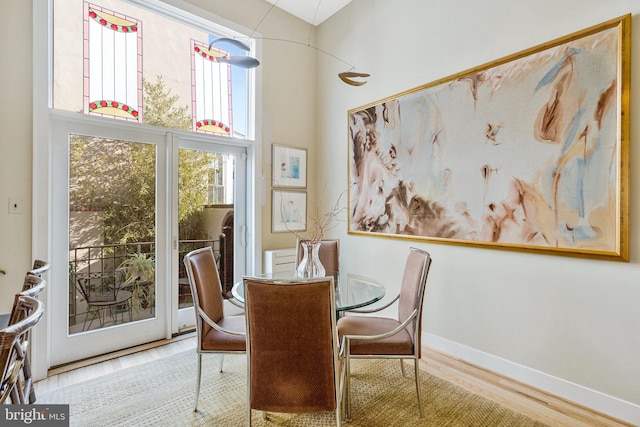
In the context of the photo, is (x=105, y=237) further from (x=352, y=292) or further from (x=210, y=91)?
(x=352, y=292)

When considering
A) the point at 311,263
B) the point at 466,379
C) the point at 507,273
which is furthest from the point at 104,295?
the point at 507,273

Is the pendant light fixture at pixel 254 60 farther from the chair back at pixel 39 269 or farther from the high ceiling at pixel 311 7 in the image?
the chair back at pixel 39 269

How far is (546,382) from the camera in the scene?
7.53ft

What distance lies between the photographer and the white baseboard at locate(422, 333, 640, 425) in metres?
1.98

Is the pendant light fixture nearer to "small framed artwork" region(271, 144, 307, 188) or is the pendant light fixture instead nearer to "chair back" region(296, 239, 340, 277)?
"small framed artwork" region(271, 144, 307, 188)

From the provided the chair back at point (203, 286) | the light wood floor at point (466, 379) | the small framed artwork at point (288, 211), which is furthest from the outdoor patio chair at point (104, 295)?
the small framed artwork at point (288, 211)

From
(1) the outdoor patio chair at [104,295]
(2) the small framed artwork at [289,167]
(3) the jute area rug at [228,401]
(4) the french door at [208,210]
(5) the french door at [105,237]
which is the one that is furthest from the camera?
(2) the small framed artwork at [289,167]

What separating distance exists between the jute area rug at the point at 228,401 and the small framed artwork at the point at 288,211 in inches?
71.9

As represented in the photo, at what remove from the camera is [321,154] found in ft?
14.1

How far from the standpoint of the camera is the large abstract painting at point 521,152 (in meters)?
2.01

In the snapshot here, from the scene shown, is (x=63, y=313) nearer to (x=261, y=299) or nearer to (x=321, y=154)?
(x=261, y=299)

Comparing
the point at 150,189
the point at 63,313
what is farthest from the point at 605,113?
the point at 63,313

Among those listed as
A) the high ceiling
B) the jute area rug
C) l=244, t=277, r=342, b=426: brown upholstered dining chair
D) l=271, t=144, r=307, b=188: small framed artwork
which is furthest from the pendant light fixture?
the jute area rug

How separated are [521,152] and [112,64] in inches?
141
